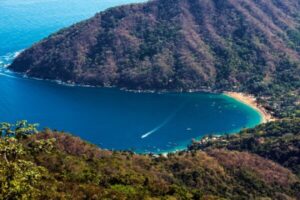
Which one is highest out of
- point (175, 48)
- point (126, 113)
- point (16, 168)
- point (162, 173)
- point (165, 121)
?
point (175, 48)

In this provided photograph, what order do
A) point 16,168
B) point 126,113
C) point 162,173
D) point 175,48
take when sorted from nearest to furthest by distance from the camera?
point 16,168
point 162,173
point 126,113
point 175,48

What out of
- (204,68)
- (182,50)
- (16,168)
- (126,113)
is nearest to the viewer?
(16,168)

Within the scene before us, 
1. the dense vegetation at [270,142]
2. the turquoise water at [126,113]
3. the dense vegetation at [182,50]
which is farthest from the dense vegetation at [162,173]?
the dense vegetation at [182,50]

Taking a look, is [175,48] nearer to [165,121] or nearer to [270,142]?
[165,121]

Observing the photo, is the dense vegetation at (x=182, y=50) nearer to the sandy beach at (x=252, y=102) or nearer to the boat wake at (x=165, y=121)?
the sandy beach at (x=252, y=102)

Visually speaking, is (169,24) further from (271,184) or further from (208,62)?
(271,184)

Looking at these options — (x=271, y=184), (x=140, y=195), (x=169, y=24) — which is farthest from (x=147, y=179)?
(x=169, y=24)

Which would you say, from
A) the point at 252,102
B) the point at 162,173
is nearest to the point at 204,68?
the point at 252,102
